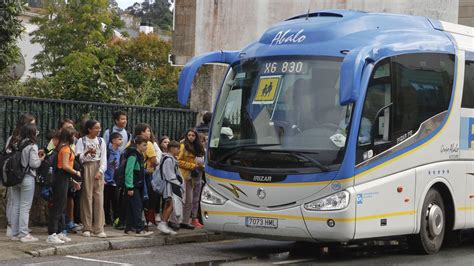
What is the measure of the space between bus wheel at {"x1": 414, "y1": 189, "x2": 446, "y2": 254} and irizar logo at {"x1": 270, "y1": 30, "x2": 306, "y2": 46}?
3.14 meters

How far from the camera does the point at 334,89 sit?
1248 cm

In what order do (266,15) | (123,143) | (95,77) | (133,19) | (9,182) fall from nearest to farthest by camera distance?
(9,182), (123,143), (95,77), (266,15), (133,19)

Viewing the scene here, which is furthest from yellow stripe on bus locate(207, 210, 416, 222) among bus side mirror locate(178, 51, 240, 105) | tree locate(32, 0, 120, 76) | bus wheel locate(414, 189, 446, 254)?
tree locate(32, 0, 120, 76)

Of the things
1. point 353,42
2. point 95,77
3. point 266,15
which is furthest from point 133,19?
point 353,42

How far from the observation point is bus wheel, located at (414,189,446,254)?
44.7 feet

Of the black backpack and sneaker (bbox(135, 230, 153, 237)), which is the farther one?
sneaker (bbox(135, 230, 153, 237))

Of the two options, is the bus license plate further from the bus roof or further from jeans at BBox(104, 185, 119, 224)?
jeans at BBox(104, 185, 119, 224)

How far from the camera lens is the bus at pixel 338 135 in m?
12.3

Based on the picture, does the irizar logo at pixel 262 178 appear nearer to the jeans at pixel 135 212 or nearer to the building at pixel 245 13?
the jeans at pixel 135 212

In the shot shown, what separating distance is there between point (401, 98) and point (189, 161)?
432cm

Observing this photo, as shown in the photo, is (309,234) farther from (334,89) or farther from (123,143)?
(123,143)

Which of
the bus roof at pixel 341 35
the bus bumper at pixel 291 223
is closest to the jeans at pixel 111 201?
the bus bumper at pixel 291 223

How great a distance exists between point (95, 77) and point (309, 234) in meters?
9.60

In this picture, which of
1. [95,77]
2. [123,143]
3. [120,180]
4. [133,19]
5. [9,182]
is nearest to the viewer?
[9,182]
